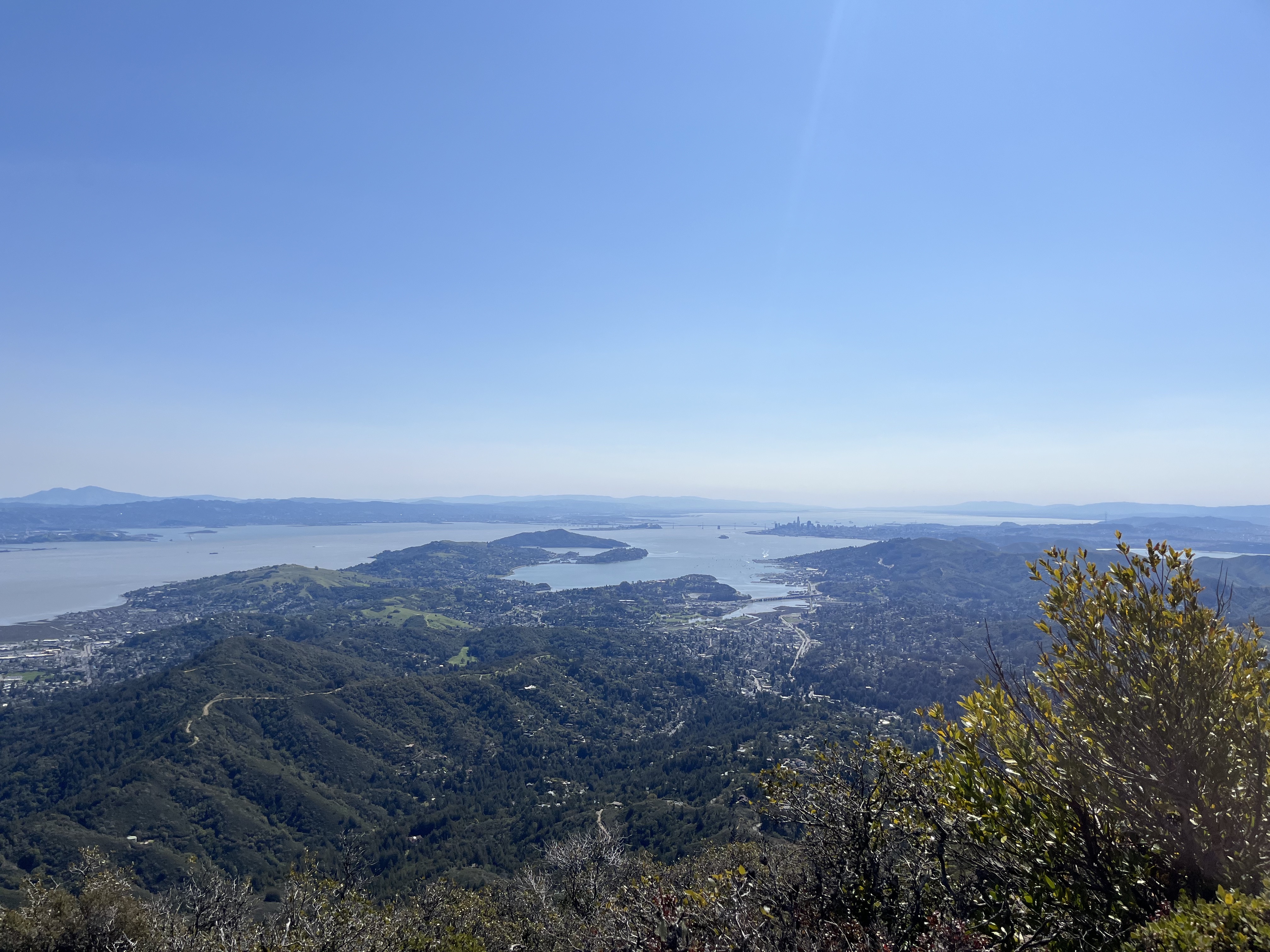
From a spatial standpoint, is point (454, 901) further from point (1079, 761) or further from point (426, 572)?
point (426, 572)

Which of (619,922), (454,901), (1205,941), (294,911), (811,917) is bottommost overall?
(454,901)

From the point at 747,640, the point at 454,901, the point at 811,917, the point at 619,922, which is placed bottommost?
the point at 747,640

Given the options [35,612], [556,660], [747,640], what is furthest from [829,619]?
[35,612]

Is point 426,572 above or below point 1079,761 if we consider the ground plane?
below

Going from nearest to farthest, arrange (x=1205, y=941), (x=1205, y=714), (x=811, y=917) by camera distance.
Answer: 1. (x=1205, y=941)
2. (x=1205, y=714)
3. (x=811, y=917)

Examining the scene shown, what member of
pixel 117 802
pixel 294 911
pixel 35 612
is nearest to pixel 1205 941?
pixel 294 911

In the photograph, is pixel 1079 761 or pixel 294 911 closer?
pixel 1079 761

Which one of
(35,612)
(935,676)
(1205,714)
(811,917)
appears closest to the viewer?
(1205,714)

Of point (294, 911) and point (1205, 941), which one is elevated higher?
point (1205, 941)

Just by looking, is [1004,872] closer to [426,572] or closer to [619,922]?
[619,922]
